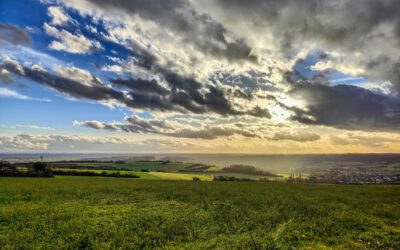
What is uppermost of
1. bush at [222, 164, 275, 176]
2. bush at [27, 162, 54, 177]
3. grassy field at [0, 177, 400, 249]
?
grassy field at [0, 177, 400, 249]

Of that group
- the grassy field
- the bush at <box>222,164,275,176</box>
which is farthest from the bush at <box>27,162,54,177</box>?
the bush at <box>222,164,275,176</box>

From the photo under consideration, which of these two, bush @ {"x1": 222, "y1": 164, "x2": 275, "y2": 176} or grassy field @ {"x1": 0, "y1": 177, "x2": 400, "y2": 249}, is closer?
grassy field @ {"x1": 0, "y1": 177, "x2": 400, "y2": 249}

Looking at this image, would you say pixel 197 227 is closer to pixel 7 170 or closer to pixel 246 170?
pixel 7 170

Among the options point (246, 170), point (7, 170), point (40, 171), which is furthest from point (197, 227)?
point (246, 170)

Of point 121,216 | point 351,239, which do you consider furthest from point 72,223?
point 351,239

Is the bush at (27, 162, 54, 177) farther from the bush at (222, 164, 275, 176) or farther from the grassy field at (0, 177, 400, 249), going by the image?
the bush at (222, 164, 275, 176)

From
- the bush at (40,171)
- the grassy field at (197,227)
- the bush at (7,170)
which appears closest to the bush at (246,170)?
the bush at (40,171)

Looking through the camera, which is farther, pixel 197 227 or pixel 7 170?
pixel 7 170

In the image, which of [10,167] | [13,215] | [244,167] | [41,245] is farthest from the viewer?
[244,167]

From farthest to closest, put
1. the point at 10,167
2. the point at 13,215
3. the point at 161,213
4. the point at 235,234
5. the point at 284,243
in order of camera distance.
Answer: the point at 10,167 → the point at 161,213 → the point at 13,215 → the point at 235,234 → the point at 284,243

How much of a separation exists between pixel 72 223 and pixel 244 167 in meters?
175

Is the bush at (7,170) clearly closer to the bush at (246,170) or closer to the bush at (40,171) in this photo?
the bush at (40,171)

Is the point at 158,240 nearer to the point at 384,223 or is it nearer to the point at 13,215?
the point at 13,215

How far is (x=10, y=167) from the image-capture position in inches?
3558
